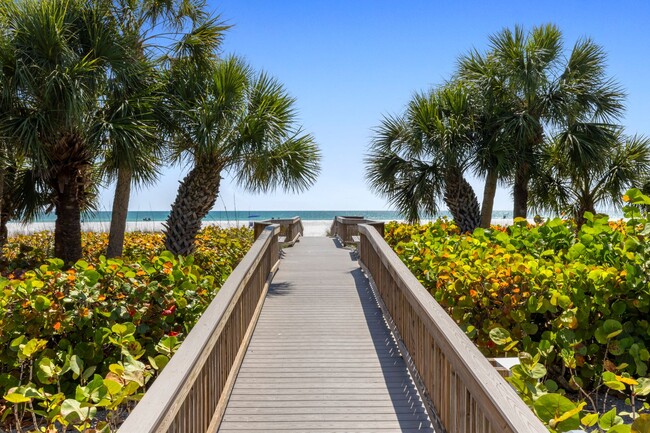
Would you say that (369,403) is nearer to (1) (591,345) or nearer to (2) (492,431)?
(2) (492,431)

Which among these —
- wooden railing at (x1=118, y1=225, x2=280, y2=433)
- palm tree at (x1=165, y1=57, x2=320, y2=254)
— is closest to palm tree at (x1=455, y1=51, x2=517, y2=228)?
palm tree at (x1=165, y1=57, x2=320, y2=254)

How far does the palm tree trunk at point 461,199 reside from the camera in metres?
14.5

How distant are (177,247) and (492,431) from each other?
30.1 feet

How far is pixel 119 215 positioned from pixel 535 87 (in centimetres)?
1070

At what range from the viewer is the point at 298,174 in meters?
12.2

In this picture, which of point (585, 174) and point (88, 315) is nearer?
point (88, 315)

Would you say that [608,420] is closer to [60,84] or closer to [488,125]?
[60,84]

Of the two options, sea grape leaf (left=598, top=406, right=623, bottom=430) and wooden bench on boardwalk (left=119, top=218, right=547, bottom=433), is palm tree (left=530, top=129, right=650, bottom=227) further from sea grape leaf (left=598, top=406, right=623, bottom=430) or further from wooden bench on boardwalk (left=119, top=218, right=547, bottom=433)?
sea grape leaf (left=598, top=406, right=623, bottom=430)

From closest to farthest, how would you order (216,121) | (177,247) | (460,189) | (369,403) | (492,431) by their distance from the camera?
(492,431) < (369,403) < (216,121) < (177,247) < (460,189)

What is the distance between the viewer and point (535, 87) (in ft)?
46.7

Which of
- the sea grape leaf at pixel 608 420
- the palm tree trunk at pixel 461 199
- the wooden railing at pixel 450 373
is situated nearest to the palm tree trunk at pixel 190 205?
the wooden railing at pixel 450 373

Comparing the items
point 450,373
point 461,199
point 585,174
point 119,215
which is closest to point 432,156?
point 461,199

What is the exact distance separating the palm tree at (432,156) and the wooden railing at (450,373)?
7.80m

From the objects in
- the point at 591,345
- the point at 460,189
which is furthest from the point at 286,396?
the point at 460,189
